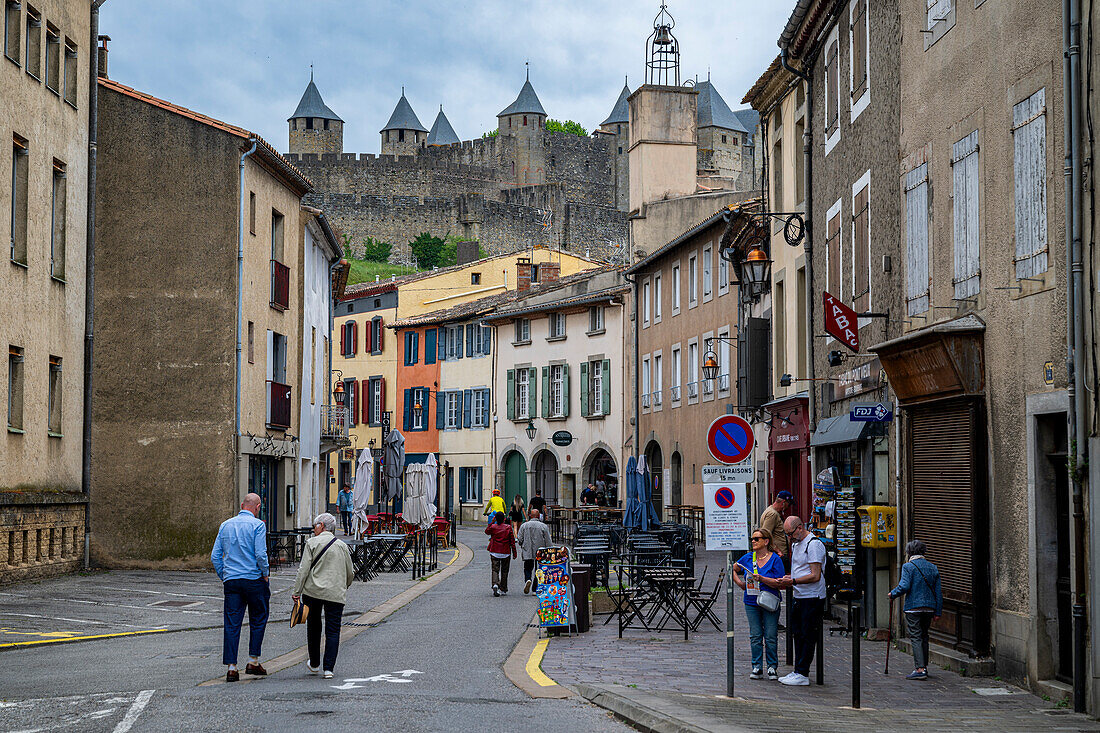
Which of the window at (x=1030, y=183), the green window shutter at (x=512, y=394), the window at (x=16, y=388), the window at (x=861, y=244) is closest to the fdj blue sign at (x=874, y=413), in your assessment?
the window at (x=861, y=244)

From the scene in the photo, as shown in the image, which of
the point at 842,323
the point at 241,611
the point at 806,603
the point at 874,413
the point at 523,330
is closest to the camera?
the point at 241,611

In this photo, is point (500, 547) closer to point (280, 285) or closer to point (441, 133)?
point (280, 285)

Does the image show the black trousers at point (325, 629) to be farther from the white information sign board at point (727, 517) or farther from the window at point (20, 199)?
the window at point (20, 199)

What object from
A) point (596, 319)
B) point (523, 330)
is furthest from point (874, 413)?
point (523, 330)

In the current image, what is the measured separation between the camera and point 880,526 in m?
15.3

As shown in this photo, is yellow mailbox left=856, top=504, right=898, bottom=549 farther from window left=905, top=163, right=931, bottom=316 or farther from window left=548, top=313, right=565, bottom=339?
window left=548, top=313, right=565, bottom=339

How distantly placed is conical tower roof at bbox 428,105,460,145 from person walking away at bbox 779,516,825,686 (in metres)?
123

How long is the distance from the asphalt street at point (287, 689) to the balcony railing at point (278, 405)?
13.5 metres

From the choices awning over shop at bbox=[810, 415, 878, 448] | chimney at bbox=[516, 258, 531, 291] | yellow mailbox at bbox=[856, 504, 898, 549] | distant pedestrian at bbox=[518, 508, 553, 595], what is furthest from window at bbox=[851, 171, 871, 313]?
chimney at bbox=[516, 258, 531, 291]

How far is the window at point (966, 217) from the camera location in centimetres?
1266

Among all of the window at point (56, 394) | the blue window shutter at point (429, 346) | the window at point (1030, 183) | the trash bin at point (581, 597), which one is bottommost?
the trash bin at point (581, 597)

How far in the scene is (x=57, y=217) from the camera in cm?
2356

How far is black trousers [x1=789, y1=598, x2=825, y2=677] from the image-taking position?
1186 centimetres

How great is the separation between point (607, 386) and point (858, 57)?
30.4m
